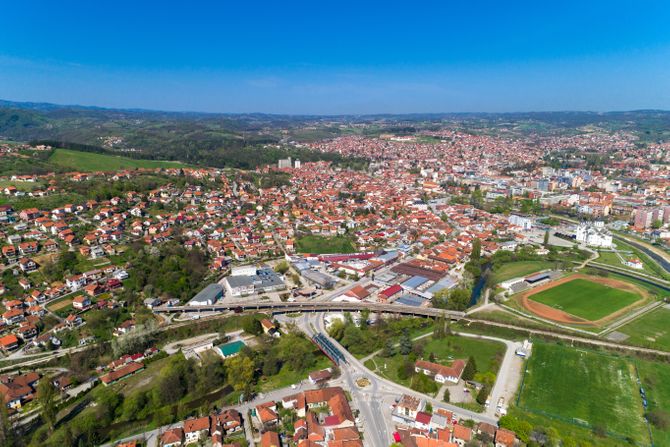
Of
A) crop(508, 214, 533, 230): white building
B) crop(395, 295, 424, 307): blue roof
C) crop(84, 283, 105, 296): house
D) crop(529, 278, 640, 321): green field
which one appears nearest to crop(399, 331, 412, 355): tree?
crop(395, 295, 424, 307): blue roof

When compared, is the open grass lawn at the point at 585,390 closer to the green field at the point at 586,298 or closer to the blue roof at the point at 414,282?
the green field at the point at 586,298

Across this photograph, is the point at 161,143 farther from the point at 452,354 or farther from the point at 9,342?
the point at 452,354

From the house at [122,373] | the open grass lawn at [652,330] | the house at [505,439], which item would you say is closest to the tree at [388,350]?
the house at [505,439]

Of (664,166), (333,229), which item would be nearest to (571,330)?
(333,229)

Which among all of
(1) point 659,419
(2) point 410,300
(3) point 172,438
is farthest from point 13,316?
(1) point 659,419

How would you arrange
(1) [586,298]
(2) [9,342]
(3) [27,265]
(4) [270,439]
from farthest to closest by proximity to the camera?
(3) [27,265] < (1) [586,298] < (2) [9,342] < (4) [270,439]

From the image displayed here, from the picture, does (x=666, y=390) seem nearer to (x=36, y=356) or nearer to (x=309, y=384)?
(x=309, y=384)

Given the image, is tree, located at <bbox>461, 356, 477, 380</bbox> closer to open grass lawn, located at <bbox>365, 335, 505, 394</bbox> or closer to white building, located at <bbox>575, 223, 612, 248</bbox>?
open grass lawn, located at <bbox>365, 335, 505, 394</bbox>
